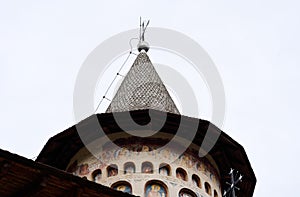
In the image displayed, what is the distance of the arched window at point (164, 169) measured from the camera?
49.5ft

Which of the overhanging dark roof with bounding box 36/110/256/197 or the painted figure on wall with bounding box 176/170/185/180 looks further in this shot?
the overhanging dark roof with bounding box 36/110/256/197

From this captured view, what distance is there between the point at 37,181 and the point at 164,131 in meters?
6.15

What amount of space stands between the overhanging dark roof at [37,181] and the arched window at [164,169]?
486 cm

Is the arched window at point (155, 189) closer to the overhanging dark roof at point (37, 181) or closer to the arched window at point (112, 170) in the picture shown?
the arched window at point (112, 170)

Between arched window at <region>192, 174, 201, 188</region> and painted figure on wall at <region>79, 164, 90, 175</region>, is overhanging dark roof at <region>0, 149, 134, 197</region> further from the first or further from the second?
arched window at <region>192, 174, 201, 188</region>

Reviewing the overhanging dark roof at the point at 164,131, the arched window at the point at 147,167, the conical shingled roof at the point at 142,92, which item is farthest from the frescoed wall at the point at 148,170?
the conical shingled roof at the point at 142,92

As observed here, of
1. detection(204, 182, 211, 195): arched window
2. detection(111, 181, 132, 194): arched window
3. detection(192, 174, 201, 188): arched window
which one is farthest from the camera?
detection(204, 182, 211, 195): arched window

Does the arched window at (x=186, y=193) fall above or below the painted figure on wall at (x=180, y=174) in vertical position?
below

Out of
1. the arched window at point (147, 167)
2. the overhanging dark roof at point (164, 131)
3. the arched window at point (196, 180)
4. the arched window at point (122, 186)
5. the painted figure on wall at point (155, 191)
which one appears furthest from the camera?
the overhanging dark roof at point (164, 131)

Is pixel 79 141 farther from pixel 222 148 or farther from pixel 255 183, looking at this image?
pixel 255 183

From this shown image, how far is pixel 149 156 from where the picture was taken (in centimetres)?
1539

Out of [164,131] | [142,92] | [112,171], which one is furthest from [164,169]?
[142,92]

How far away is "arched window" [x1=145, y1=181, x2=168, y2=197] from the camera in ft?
47.6

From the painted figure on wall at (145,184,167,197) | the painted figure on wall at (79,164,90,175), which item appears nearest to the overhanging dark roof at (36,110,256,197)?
the painted figure on wall at (79,164,90,175)
